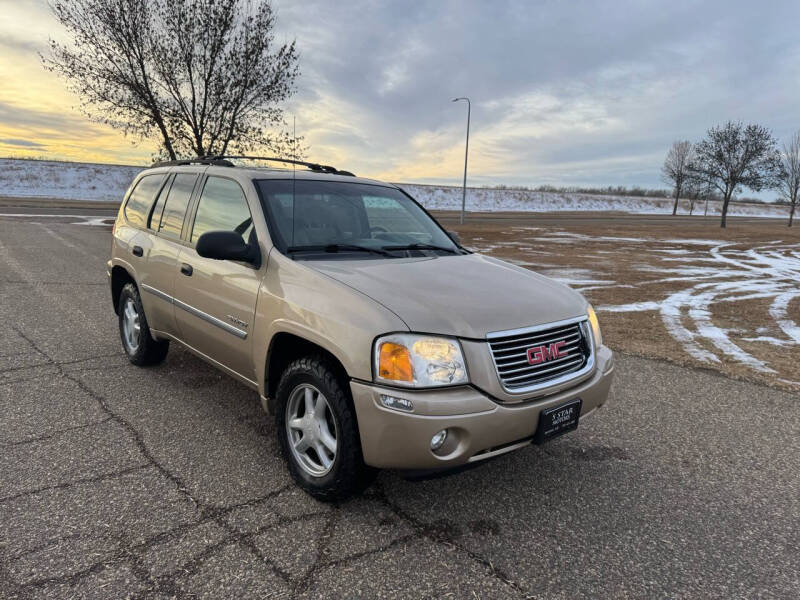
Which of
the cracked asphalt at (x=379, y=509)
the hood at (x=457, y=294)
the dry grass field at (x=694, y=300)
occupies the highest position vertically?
the hood at (x=457, y=294)

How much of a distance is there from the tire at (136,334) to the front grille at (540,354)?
3347 mm

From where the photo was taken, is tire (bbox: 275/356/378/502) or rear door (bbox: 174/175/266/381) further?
rear door (bbox: 174/175/266/381)

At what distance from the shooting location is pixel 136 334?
482cm

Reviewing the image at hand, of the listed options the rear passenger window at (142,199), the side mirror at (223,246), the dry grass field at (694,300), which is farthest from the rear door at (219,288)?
the dry grass field at (694,300)

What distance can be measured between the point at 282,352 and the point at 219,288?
0.73 meters

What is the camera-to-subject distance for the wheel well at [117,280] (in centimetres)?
504

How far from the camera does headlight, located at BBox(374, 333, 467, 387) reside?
94.0 inches

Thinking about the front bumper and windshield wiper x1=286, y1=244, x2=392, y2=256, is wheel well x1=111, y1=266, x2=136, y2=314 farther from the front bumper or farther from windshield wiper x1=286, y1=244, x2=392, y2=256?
the front bumper

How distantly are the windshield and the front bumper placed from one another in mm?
1172

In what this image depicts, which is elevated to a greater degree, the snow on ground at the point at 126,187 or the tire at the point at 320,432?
the snow on ground at the point at 126,187

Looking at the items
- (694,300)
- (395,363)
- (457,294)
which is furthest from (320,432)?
(694,300)

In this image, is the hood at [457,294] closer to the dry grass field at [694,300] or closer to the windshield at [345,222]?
the windshield at [345,222]

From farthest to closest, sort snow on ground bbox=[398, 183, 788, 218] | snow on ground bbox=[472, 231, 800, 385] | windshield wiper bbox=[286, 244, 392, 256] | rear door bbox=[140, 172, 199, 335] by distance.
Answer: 1. snow on ground bbox=[398, 183, 788, 218]
2. snow on ground bbox=[472, 231, 800, 385]
3. rear door bbox=[140, 172, 199, 335]
4. windshield wiper bbox=[286, 244, 392, 256]

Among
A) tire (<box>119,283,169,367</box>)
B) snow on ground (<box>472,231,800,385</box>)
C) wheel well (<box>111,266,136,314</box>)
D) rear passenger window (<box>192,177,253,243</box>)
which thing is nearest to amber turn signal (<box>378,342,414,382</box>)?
rear passenger window (<box>192,177,253,243</box>)
